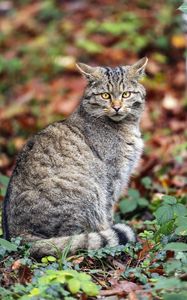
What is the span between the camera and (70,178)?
5.43 m

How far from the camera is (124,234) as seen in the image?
5254 millimetres

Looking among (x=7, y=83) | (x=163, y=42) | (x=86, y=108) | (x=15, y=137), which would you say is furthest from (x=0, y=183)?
(x=163, y=42)

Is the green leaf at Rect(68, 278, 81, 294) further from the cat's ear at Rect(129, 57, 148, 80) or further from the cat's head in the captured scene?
the cat's ear at Rect(129, 57, 148, 80)

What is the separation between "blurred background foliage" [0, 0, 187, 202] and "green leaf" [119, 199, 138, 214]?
1693 millimetres

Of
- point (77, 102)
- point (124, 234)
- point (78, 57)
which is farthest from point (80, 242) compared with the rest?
point (78, 57)

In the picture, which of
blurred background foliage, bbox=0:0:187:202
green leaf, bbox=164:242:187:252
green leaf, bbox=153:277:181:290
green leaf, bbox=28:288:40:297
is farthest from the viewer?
blurred background foliage, bbox=0:0:187:202

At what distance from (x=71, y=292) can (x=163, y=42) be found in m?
7.88

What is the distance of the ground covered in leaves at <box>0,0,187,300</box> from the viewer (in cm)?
446

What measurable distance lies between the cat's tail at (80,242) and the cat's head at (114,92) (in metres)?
1.14

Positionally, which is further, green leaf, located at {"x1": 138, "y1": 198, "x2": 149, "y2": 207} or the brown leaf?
green leaf, located at {"x1": 138, "y1": 198, "x2": 149, "y2": 207}

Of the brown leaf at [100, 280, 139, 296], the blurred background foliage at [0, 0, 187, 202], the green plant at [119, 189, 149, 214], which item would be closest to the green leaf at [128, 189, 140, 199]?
the green plant at [119, 189, 149, 214]

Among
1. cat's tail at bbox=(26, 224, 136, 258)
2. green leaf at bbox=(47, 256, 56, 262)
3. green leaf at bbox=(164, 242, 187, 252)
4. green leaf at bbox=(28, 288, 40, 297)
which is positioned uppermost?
green leaf at bbox=(164, 242, 187, 252)

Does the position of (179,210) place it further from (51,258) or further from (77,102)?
(77,102)

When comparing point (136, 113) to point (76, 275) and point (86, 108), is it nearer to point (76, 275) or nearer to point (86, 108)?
point (86, 108)
